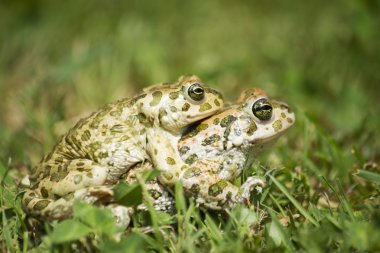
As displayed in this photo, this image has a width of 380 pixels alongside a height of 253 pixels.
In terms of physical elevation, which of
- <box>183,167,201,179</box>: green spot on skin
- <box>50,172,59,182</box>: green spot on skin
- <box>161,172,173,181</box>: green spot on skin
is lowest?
<box>183,167,201,179</box>: green spot on skin

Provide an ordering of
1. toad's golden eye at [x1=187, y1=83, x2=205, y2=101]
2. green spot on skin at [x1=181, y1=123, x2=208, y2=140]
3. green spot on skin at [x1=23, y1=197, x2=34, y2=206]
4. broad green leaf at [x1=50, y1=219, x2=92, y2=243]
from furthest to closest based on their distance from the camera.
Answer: green spot on skin at [x1=181, y1=123, x2=208, y2=140] → toad's golden eye at [x1=187, y1=83, x2=205, y2=101] → green spot on skin at [x1=23, y1=197, x2=34, y2=206] → broad green leaf at [x1=50, y1=219, x2=92, y2=243]

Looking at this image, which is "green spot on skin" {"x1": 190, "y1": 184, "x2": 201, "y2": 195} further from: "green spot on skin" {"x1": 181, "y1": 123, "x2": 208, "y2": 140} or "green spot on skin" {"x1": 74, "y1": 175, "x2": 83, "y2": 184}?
"green spot on skin" {"x1": 74, "y1": 175, "x2": 83, "y2": 184}

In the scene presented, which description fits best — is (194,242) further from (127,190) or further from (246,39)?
(246,39)

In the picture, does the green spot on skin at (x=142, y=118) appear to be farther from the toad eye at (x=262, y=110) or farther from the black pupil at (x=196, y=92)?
the toad eye at (x=262, y=110)

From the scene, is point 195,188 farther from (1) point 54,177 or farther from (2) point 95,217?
(1) point 54,177

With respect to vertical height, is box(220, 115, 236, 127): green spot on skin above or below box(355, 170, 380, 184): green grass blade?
above

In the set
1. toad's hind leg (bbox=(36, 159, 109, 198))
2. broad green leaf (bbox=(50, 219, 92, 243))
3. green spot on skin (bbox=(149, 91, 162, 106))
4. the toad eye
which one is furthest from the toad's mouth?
broad green leaf (bbox=(50, 219, 92, 243))

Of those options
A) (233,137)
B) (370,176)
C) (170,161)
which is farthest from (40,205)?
(370,176)

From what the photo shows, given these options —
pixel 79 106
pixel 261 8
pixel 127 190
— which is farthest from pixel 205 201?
pixel 261 8
